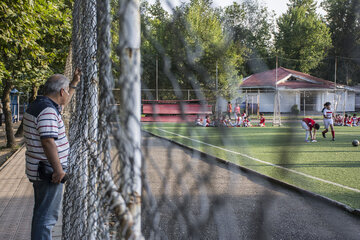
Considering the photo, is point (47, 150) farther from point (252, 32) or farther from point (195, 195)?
point (252, 32)

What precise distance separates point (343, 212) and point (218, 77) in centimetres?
440

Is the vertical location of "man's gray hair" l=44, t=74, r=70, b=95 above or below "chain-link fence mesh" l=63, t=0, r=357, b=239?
above

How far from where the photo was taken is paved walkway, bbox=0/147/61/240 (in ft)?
13.6

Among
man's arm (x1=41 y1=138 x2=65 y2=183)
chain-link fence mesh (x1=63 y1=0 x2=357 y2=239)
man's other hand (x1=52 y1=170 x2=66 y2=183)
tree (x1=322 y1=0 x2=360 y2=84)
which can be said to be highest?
tree (x1=322 y1=0 x2=360 y2=84)

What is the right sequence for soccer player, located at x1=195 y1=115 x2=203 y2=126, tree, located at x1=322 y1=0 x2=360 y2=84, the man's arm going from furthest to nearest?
the man's arm
soccer player, located at x1=195 y1=115 x2=203 y2=126
tree, located at x1=322 y1=0 x2=360 y2=84

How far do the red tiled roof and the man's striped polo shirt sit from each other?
95.5 inches

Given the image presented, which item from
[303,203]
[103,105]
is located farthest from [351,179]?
[103,105]

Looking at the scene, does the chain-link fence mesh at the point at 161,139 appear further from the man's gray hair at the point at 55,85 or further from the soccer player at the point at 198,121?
the man's gray hair at the point at 55,85

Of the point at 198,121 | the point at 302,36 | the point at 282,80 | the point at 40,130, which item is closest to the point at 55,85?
the point at 40,130

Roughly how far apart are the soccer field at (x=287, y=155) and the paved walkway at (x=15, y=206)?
2.61 m

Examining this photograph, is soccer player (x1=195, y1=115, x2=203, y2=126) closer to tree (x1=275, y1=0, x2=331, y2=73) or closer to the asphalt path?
the asphalt path

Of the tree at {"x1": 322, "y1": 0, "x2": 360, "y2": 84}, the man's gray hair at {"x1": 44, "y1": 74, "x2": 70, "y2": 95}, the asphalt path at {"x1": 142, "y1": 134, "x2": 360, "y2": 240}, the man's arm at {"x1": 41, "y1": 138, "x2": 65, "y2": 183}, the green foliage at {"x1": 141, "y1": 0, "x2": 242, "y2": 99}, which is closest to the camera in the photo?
the tree at {"x1": 322, "y1": 0, "x2": 360, "y2": 84}

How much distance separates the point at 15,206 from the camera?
5203mm

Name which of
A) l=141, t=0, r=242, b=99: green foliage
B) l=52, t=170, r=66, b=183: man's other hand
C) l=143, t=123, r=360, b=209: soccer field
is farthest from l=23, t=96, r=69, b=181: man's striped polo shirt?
l=141, t=0, r=242, b=99: green foliage
